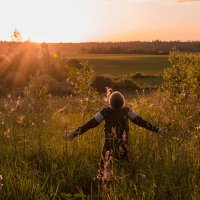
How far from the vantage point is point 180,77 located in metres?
13.1

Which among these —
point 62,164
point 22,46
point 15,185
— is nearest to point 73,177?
point 62,164

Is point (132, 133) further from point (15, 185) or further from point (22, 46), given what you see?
point (22, 46)

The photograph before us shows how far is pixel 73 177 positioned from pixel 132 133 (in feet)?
7.07

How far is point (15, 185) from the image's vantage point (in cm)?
522

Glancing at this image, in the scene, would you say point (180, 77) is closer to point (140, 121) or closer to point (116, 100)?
point (140, 121)

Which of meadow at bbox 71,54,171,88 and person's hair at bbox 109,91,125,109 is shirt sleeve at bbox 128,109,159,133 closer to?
person's hair at bbox 109,91,125,109

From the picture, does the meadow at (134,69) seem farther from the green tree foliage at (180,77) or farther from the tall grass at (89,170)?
the tall grass at (89,170)

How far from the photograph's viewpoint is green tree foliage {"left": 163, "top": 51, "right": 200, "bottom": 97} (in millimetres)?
12961

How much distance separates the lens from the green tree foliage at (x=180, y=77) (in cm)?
1296

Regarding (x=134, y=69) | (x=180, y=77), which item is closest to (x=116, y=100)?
(x=180, y=77)

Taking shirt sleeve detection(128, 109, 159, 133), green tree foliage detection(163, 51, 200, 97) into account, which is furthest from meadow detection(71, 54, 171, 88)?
shirt sleeve detection(128, 109, 159, 133)

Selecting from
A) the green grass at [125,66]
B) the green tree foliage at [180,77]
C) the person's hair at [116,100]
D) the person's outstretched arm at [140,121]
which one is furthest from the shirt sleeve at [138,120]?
the green grass at [125,66]

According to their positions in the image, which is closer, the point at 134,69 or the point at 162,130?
the point at 162,130

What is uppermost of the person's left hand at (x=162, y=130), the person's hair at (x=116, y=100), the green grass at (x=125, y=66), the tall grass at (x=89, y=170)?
the person's hair at (x=116, y=100)
